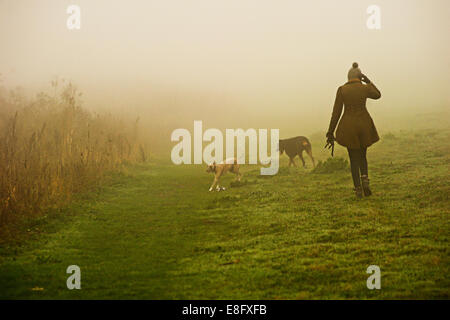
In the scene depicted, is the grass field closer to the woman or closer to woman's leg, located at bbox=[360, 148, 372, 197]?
woman's leg, located at bbox=[360, 148, 372, 197]

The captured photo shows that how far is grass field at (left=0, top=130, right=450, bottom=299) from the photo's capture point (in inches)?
243

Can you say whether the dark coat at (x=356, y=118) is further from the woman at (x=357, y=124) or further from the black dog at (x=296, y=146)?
the black dog at (x=296, y=146)

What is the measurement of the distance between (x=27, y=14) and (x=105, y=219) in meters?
47.7

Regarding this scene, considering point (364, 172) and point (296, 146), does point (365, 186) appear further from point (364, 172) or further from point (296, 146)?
point (296, 146)

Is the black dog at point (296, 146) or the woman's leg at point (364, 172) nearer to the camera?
the woman's leg at point (364, 172)

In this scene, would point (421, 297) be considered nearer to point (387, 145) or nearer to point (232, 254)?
point (232, 254)

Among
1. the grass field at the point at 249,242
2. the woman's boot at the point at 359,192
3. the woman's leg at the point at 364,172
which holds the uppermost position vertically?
the woman's leg at the point at 364,172

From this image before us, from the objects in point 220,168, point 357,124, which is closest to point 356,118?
point 357,124

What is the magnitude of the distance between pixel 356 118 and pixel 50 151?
921cm

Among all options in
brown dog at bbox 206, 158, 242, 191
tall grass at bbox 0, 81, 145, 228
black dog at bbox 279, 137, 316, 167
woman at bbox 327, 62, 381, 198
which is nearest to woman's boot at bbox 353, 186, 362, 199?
woman at bbox 327, 62, 381, 198

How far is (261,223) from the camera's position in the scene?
9867 mm

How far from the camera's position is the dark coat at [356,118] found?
10.5 metres

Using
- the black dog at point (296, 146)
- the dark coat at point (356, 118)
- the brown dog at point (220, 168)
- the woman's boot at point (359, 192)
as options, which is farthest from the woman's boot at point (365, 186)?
the black dog at point (296, 146)
